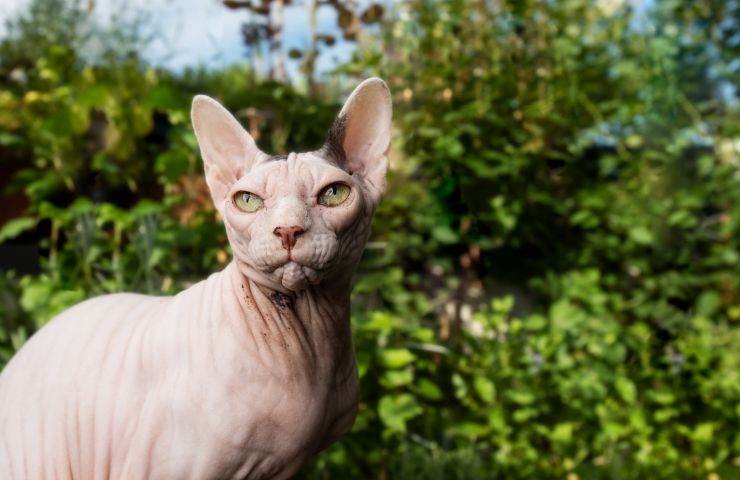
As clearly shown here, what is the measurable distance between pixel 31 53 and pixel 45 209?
271cm

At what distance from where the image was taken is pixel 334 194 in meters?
1.08

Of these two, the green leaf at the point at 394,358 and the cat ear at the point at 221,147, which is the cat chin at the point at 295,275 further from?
the green leaf at the point at 394,358

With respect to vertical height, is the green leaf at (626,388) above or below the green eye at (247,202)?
below

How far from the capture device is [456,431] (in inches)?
111

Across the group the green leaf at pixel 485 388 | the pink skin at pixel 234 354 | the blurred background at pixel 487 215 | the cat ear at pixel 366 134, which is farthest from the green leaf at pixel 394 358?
the cat ear at pixel 366 134

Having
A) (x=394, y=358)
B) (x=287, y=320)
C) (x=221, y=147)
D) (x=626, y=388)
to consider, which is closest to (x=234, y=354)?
(x=287, y=320)

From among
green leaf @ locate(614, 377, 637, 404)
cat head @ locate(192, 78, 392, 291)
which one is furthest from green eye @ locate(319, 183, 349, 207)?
green leaf @ locate(614, 377, 637, 404)

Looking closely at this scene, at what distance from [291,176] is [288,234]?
116mm

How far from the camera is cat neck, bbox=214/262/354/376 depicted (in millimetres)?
1108

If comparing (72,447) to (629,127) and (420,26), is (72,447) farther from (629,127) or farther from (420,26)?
(629,127)

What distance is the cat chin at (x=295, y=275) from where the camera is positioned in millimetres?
1018

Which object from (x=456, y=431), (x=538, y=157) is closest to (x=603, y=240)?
(x=538, y=157)

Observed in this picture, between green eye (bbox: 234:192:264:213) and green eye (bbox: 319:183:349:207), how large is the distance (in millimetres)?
102

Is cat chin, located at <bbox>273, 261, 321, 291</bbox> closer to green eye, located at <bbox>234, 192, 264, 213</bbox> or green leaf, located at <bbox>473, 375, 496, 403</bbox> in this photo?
green eye, located at <bbox>234, 192, 264, 213</bbox>
